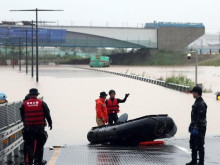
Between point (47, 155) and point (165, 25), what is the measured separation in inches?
5098

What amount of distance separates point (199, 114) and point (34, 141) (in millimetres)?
3098

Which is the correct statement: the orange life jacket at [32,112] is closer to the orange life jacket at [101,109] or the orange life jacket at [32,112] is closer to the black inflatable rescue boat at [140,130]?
the black inflatable rescue boat at [140,130]

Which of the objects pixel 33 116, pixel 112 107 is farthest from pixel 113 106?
pixel 33 116

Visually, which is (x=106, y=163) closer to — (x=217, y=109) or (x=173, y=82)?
(x=217, y=109)

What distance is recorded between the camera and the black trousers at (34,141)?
1241cm

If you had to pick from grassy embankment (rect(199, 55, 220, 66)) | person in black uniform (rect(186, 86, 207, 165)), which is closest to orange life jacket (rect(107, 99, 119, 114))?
person in black uniform (rect(186, 86, 207, 165))

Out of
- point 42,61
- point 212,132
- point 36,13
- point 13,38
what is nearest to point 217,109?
point 212,132

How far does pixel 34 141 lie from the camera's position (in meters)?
12.6

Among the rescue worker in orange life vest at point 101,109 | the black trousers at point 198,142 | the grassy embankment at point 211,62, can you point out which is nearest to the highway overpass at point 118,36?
the grassy embankment at point 211,62

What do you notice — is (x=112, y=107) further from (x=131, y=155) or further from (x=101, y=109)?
(x=131, y=155)

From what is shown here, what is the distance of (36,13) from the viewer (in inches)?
2625

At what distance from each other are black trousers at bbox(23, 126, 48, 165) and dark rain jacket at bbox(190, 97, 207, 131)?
2.79 metres

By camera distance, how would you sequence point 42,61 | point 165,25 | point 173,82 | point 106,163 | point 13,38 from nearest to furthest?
1. point 106,163
2. point 173,82
3. point 13,38
4. point 165,25
5. point 42,61

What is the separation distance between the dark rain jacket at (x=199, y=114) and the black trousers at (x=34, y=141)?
2785mm
